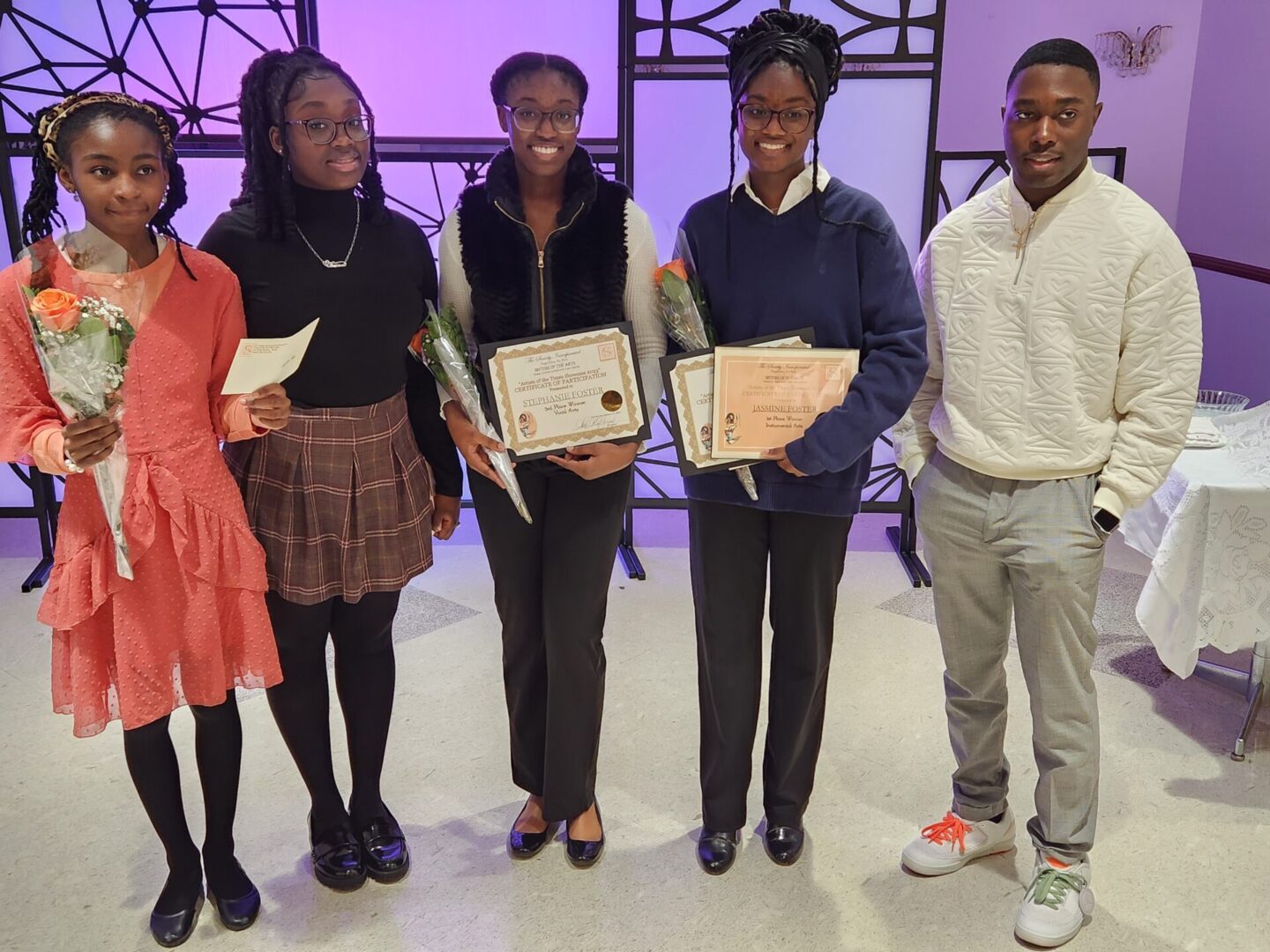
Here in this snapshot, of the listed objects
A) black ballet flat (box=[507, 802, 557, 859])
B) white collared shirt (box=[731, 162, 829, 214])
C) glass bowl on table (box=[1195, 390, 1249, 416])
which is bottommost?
black ballet flat (box=[507, 802, 557, 859])

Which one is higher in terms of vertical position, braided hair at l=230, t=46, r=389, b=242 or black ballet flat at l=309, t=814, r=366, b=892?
braided hair at l=230, t=46, r=389, b=242

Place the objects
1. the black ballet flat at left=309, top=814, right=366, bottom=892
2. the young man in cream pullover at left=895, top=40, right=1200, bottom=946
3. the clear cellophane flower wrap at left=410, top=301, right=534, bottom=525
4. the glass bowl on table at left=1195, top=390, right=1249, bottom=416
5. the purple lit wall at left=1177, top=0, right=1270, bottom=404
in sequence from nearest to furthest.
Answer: the young man in cream pullover at left=895, top=40, right=1200, bottom=946
the clear cellophane flower wrap at left=410, top=301, right=534, bottom=525
the black ballet flat at left=309, top=814, right=366, bottom=892
the glass bowl on table at left=1195, top=390, right=1249, bottom=416
the purple lit wall at left=1177, top=0, right=1270, bottom=404

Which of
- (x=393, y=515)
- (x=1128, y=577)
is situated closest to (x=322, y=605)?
(x=393, y=515)

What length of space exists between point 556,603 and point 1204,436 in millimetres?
1936

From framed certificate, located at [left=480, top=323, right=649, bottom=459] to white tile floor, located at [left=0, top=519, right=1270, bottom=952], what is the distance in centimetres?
100

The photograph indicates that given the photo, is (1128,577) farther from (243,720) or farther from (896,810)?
(243,720)

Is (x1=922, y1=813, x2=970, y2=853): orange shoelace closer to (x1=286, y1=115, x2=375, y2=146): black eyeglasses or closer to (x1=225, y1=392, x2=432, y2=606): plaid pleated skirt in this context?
(x1=225, y1=392, x2=432, y2=606): plaid pleated skirt

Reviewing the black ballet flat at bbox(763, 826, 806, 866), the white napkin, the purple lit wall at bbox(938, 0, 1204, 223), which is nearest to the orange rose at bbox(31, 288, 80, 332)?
the black ballet flat at bbox(763, 826, 806, 866)

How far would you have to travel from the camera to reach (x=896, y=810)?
102 inches

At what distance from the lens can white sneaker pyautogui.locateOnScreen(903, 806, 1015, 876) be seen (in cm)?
236

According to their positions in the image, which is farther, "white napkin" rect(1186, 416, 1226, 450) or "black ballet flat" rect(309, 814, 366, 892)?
"white napkin" rect(1186, 416, 1226, 450)

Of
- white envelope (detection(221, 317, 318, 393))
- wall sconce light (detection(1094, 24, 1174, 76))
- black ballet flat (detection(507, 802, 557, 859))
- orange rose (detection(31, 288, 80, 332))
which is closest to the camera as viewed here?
orange rose (detection(31, 288, 80, 332))

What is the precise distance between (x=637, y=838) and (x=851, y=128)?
2575 millimetres

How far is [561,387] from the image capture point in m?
2.03
